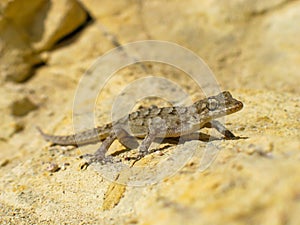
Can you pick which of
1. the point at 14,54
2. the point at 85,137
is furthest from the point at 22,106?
the point at 85,137

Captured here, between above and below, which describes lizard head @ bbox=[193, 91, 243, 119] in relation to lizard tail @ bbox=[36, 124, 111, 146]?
above

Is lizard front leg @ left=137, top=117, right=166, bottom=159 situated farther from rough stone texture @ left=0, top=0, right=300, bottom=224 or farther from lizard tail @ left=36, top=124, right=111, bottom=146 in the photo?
lizard tail @ left=36, top=124, right=111, bottom=146

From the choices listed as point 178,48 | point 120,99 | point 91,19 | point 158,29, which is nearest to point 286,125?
point 120,99

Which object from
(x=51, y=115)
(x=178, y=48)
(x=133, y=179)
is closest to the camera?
(x=133, y=179)

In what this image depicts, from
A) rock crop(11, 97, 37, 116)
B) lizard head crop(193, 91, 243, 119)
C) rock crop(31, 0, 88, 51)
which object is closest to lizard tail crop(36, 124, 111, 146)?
lizard head crop(193, 91, 243, 119)

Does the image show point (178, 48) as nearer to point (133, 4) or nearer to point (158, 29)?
point (158, 29)

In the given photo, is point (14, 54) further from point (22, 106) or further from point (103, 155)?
point (103, 155)
